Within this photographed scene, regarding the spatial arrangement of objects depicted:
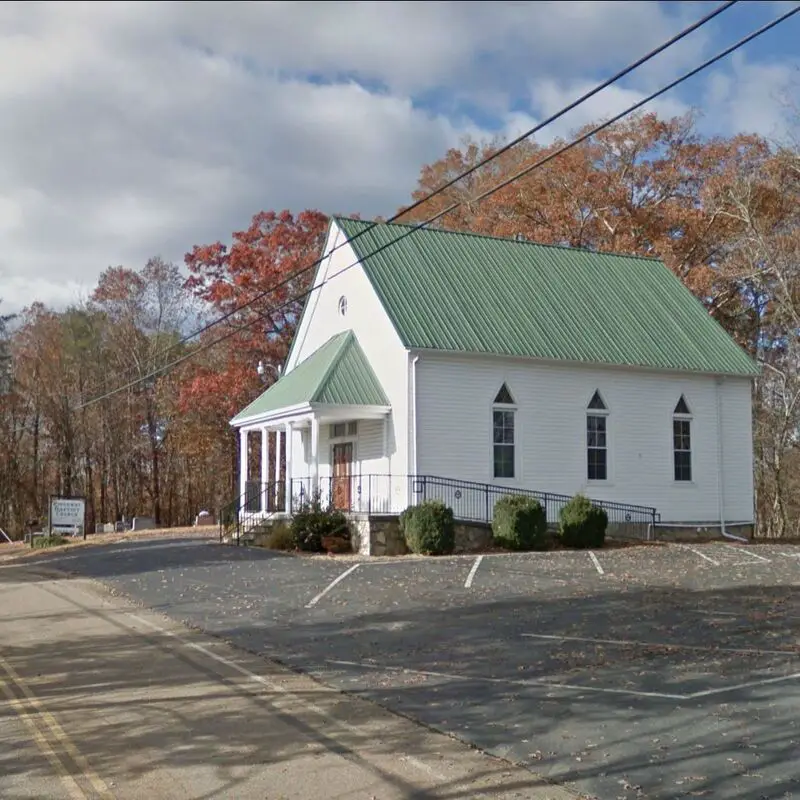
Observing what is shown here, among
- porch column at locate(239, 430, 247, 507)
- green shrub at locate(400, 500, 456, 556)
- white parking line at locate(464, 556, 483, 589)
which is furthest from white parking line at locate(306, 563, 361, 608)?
porch column at locate(239, 430, 247, 507)

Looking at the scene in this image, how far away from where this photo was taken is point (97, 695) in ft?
31.9

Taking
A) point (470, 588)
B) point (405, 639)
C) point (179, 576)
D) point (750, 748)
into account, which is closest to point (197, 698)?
point (405, 639)

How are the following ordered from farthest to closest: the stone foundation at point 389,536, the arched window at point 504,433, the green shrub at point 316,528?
1. the arched window at point 504,433
2. the green shrub at point 316,528
3. the stone foundation at point 389,536

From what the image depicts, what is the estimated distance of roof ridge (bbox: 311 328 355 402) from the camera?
25656 mm

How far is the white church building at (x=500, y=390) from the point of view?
2575 centimetres

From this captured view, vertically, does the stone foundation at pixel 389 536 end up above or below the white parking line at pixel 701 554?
above

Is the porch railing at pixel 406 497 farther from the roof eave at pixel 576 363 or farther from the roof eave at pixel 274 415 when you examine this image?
the roof eave at pixel 576 363

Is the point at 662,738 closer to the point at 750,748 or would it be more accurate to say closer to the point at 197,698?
the point at 750,748

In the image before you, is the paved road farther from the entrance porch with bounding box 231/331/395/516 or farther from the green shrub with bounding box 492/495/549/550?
the entrance porch with bounding box 231/331/395/516

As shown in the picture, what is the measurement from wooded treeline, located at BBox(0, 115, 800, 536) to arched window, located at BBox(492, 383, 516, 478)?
34.8 ft

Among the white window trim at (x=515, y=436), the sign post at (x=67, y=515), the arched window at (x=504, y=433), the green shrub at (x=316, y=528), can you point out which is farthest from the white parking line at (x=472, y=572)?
the sign post at (x=67, y=515)

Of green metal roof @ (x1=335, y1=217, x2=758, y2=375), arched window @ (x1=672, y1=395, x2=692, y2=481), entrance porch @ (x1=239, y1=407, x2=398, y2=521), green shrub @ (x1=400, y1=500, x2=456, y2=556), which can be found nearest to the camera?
green shrub @ (x1=400, y1=500, x2=456, y2=556)

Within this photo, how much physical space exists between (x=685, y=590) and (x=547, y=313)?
13.4 metres

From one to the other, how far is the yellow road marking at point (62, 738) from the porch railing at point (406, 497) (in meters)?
14.7
